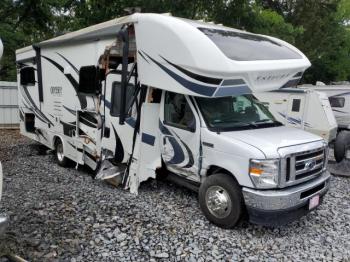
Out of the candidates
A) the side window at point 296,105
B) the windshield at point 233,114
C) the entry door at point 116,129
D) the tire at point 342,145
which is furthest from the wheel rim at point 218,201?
the side window at point 296,105

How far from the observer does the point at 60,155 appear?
898cm

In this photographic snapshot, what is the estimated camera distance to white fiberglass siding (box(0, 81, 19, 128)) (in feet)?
49.4

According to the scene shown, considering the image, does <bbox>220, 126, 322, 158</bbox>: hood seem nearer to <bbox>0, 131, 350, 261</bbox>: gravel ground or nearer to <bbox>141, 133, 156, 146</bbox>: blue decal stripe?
<bbox>0, 131, 350, 261</bbox>: gravel ground

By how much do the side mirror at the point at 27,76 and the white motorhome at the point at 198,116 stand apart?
2.44 meters

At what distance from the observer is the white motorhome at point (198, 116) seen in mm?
5109

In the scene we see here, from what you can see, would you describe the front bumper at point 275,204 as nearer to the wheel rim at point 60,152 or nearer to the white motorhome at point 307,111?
the wheel rim at point 60,152

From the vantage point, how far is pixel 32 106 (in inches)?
401

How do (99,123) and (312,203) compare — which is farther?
(99,123)

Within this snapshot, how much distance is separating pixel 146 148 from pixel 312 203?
282 cm

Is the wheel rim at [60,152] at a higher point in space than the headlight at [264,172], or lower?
lower

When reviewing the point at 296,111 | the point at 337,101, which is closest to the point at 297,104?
the point at 296,111

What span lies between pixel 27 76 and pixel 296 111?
8.44 metres

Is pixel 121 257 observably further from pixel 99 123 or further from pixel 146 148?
pixel 99 123

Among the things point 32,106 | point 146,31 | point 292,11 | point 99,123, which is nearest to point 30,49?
point 32,106
